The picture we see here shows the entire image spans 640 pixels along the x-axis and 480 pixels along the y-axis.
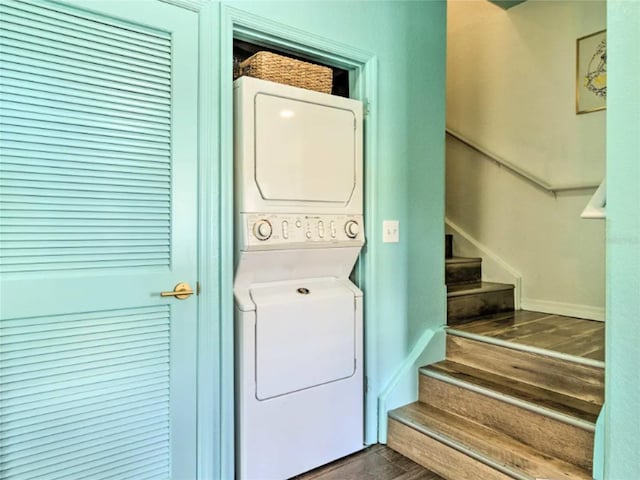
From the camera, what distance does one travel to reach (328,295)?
6.65 ft

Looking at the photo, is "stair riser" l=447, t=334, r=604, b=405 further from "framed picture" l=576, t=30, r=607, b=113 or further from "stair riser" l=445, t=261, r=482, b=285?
"framed picture" l=576, t=30, r=607, b=113

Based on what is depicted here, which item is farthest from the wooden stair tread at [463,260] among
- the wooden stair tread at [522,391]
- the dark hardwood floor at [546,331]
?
the wooden stair tread at [522,391]

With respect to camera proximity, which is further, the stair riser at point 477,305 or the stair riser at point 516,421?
the stair riser at point 477,305

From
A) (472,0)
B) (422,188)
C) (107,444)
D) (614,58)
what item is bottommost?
(107,444)

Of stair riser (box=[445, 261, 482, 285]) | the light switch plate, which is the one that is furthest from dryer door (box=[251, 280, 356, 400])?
stair riser (box=[445, 261, 482, 285])

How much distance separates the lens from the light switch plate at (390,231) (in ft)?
7.44

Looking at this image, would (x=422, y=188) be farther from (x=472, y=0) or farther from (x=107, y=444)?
(x=472, y=0)

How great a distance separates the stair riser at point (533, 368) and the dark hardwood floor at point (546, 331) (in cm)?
8

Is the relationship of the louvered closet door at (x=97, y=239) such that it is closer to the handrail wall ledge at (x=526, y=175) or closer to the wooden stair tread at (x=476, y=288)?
the wooden stair tread at (x=476, y=288)

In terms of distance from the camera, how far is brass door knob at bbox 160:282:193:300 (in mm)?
1656

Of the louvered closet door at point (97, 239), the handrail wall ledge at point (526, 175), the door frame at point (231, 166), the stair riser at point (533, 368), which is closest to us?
the louvered closet door at point (97, 239)

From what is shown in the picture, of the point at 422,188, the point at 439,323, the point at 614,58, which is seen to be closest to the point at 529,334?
the point at 439,323

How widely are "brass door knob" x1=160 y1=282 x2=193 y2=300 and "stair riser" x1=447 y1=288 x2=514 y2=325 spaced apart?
5.65 feet

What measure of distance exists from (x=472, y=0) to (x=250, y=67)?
2.61 meters
